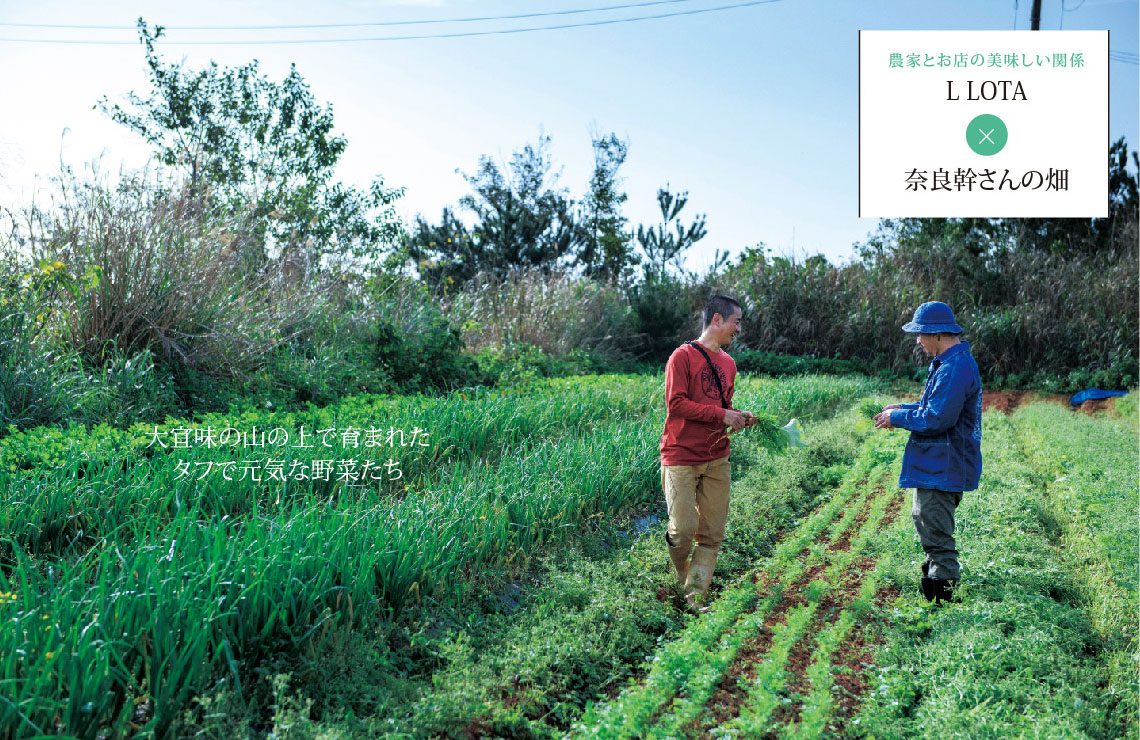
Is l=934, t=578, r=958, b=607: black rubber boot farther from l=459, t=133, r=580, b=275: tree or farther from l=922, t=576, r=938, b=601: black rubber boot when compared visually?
l=459, t=133, r=580, b=275: tree

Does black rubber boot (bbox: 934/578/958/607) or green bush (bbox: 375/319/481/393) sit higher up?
green bush (bbox: 375/319/481/393)

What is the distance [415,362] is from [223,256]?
9.70 ft

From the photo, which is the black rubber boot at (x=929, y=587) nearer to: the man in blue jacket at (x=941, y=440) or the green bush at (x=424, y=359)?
the man in blue jacket at (x=941, y=440)

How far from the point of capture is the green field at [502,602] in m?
2.89

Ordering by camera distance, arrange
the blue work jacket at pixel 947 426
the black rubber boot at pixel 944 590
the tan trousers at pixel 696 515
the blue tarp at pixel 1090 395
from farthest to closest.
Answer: the blue tarp at pixel 1090 395
the tan trousers at pixel 696 515
the black rubber boot at pixel 944 590
the blue work jacket at pixel 947 426

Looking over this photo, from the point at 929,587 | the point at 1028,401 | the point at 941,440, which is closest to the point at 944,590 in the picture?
the point at 929,587

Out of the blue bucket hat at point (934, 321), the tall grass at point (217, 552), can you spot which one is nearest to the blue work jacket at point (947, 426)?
the blue bucket hat at point (934, 321)

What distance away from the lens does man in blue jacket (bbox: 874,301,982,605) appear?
13.7ft

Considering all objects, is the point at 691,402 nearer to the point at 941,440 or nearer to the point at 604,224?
the point at 941,440

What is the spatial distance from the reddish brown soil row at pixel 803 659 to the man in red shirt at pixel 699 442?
20.7 inches

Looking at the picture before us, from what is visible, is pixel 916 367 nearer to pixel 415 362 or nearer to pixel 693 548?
pixel 415 362

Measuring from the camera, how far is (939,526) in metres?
4.27

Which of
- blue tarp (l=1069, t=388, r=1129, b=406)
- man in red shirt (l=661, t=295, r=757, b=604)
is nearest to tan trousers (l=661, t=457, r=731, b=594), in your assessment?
man in red shirt (l=661, t=295, r=757, b=604)

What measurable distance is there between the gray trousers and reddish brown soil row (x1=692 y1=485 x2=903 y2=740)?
0.36m
